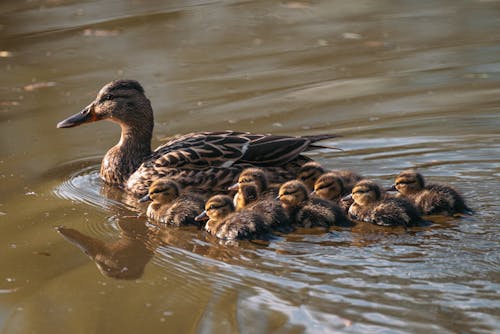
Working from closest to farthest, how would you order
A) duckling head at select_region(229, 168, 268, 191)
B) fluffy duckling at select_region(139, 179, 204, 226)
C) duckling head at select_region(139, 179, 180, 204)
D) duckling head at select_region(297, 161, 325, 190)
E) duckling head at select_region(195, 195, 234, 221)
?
duckling head at select_region(195, 195, 234, 221) → fluffy duckling at select_region(139, 179, 204, 226) → duckling head at select_region(229, 168, 268, 191) → duckling head at select_region(139, 179, 180, 204) → duckling head at select_region(297, 161, 325, 190)

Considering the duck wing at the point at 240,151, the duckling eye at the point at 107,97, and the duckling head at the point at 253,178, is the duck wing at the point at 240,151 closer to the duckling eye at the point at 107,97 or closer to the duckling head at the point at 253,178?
the duckling head at the point at 253,178

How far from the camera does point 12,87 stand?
29.4 feet

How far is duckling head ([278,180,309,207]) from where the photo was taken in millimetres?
5578

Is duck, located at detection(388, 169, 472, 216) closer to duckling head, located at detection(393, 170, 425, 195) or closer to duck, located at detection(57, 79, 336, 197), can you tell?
duckling head, located at detection(393, 170, 425, 195)

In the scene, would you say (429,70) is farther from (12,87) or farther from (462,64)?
(12,87)

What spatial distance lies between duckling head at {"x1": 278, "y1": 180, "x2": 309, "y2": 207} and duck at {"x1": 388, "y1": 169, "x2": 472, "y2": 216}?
0.54 meters

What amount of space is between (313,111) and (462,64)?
168cm

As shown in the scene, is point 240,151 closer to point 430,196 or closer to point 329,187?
point 329,187

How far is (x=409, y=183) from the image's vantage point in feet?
18.6

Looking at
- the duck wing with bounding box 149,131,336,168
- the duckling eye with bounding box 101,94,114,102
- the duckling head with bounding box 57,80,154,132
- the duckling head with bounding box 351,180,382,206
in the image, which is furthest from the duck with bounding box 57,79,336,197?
the duckling head with bounding box 351,180,382,206

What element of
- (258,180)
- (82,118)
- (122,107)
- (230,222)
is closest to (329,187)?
(258,180)

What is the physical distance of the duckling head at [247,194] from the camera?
18.8 feet

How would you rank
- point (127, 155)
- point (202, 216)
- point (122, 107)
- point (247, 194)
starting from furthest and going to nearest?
point (122, 107)
point (127, 155)
point (247, 194)
point (202, 216)

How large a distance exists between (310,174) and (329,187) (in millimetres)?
330
